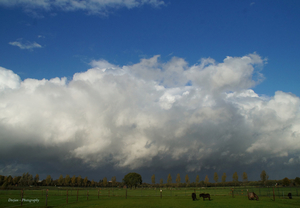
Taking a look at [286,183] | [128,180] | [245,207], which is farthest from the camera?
Answer: [128,180]

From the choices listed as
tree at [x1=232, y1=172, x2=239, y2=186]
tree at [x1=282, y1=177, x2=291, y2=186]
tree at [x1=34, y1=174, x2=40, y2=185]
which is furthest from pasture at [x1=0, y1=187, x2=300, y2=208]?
tree at [x1=34, y1=174, x2=40, y2=185]

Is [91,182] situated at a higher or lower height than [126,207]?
lower

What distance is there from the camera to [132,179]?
157875 mm

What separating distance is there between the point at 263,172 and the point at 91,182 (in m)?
148

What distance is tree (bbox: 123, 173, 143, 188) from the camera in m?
157

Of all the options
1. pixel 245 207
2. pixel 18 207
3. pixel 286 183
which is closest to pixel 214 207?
pixel 245 207

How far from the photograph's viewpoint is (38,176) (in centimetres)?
17788

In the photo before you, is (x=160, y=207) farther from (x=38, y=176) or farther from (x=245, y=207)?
(x=38, y=176)

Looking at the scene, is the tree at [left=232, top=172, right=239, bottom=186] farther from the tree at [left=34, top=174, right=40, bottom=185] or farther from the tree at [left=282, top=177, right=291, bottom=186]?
the tree at [left=34, top=174, right=40, bottom=185]

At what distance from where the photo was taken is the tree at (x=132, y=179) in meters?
157

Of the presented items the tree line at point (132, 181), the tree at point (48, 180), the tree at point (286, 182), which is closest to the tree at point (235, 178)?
the tree line at point (132, 181)

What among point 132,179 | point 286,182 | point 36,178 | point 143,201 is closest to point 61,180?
point 36,178

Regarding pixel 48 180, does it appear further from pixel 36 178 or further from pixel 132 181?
pixel 132 181

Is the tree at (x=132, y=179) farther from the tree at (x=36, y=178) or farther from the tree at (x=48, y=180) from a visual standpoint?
the tree at (x=36, y=178)
